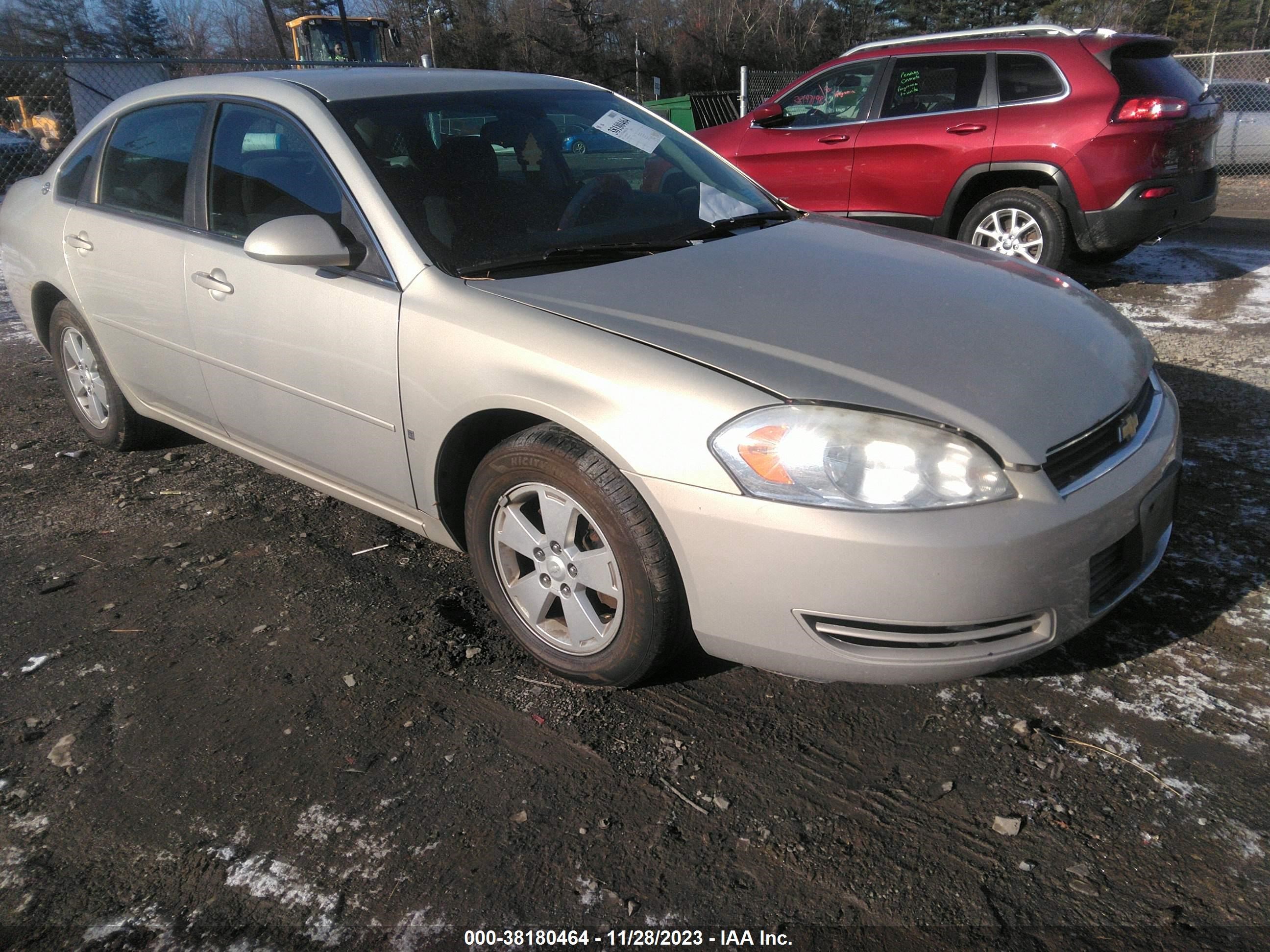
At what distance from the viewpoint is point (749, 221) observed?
341cm

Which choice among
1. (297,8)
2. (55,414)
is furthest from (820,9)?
(55,414)

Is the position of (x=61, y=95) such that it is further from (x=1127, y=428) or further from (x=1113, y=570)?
(x=1113, y=570)

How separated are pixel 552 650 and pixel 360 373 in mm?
1026

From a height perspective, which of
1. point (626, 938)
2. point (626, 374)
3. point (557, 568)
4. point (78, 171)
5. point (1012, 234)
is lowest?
point (626, 938)

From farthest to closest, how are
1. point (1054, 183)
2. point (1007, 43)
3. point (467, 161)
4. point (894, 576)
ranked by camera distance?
1. point (1007, 43)
2. point (1054, 183)
3. point (467, 161)
4. point (894, 576)

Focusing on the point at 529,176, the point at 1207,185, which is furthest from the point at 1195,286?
the point at 529,176

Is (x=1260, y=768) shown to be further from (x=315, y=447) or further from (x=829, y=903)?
(x=315, y=447)

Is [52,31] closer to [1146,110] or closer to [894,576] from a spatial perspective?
[1146,110]

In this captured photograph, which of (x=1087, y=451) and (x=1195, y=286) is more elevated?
(x=1087, y=451)

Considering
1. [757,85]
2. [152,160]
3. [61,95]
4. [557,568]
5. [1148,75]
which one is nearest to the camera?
[557,568]

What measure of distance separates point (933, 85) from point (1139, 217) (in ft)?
6.16

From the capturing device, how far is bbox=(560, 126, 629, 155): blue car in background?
3.38 m

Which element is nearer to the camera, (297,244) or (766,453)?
(766,453)

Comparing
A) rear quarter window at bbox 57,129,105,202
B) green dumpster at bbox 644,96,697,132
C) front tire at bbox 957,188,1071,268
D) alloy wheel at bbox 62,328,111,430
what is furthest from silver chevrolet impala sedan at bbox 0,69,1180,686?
green dumpster at bbox 644,96,697,132
